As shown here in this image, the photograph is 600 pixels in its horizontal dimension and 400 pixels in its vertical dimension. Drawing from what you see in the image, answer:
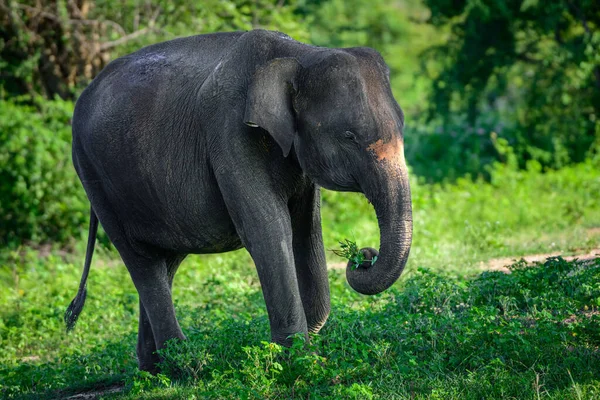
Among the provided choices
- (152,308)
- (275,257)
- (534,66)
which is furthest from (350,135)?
(534,66)

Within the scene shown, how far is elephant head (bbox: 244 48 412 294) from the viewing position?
16.2 ft

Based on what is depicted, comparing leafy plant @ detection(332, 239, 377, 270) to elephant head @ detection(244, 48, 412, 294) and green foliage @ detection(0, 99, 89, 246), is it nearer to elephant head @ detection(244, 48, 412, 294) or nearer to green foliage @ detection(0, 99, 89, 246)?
elephant head @ detection(244, 48, 412, 294)

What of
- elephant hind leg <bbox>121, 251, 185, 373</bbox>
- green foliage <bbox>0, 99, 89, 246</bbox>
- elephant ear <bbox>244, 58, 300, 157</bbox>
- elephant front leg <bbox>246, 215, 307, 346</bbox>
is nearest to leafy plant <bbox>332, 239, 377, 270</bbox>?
elephant front leg <bbox>246, 215, 307, 346</bbox>

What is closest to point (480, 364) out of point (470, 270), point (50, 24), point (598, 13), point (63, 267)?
point (470, 270)

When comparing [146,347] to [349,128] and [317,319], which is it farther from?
[349,128]

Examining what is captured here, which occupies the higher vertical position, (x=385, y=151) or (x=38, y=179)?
(x=385, y=151)

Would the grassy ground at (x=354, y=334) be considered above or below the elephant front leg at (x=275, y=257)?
below

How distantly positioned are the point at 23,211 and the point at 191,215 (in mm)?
6159

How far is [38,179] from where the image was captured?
36.4 feet

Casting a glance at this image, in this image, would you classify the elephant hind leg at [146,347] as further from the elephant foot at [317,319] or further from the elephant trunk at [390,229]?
the elephant trunk at [390,229]

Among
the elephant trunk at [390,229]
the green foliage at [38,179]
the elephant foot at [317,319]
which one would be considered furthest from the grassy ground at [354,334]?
the green foliage at [38,179]

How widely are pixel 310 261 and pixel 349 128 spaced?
44.5 inches

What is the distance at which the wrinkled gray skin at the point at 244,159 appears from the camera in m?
5.11

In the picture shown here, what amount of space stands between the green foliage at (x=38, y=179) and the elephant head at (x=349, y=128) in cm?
639
